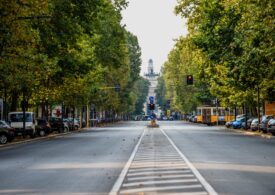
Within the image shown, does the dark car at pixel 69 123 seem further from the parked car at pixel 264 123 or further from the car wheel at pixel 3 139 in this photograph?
the car wheel at pixel 3 139

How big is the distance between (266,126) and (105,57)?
2198cm

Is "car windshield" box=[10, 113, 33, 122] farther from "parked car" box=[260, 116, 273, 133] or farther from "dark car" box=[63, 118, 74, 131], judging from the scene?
"dark car" box=[63, 118, 74, 131]

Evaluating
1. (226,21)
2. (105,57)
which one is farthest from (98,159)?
(105,57)

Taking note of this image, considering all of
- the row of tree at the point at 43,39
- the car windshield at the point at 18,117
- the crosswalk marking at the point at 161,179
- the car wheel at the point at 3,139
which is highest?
the row of tree at the point at 43,39

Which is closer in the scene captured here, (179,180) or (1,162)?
(179,180)

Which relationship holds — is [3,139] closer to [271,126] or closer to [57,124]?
[271,126]

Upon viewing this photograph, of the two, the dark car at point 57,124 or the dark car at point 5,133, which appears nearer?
the dark car at point 5,133

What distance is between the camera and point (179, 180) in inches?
591

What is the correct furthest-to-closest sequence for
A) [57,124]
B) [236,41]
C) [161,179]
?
[57,124] < [236,41] < [161,179]

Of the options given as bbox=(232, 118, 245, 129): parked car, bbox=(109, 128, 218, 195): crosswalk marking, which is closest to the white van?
bbox=(109, 128, 218, 195): crosswalk marking

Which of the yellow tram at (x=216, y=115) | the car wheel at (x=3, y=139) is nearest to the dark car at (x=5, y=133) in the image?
the car wheel at (x=3, y=139)

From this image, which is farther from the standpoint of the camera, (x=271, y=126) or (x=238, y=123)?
(x=238, y=123)

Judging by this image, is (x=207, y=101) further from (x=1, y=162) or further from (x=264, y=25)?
(x=1, y=162)

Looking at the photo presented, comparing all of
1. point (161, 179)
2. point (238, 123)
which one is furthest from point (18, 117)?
point (161, 179)
